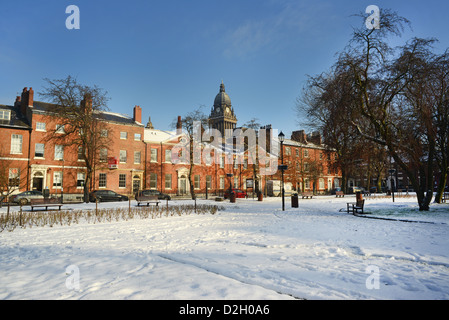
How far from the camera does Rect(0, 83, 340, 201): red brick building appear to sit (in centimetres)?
3247

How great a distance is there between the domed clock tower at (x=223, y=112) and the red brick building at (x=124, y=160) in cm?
7336

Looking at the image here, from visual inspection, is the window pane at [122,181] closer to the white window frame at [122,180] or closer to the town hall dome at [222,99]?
the white window frame at [122,180]

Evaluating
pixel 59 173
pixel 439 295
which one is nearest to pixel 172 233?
pixel 439 295

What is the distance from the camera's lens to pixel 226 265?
5738mm

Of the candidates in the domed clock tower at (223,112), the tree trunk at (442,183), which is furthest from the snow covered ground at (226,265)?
the domed clock tower at (223,112)

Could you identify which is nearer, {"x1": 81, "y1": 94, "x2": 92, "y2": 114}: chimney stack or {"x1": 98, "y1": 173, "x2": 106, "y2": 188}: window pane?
{"x1": 81, "y1": 94, "x2": 92, "y2": 114}: chimney stack

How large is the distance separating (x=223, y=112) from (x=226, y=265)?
125885 millimetres

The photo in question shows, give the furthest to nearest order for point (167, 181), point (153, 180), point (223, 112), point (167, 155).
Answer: point (223, 112) < point (167, 155) < point (167, 181) < point (153, 180)

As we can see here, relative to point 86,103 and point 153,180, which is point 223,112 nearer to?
point 153,180

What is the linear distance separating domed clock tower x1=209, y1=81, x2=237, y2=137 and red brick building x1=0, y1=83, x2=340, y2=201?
73.4 metres

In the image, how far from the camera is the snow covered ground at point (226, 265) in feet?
14.1

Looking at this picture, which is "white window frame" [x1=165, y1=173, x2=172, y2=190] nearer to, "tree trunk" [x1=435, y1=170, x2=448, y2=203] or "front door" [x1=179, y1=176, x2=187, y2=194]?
"front door" [x1=179, y1=176, x2=187, y2=194]

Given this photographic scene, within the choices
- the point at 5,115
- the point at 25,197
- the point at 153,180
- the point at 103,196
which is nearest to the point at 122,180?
the point at 153,180

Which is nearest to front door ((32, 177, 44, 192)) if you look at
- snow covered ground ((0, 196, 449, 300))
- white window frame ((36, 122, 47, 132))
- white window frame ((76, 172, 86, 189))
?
white window frame ((76, 172, 86, 189))
